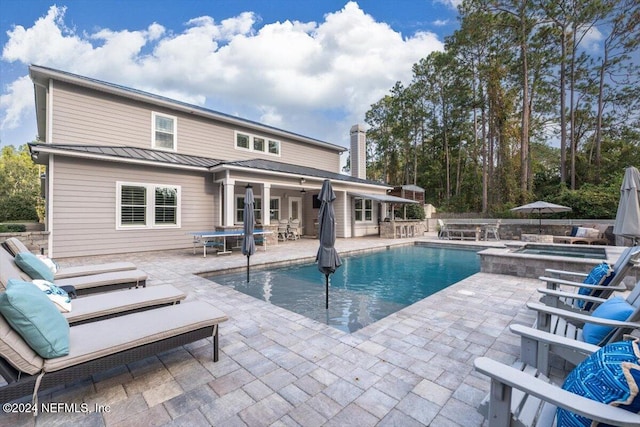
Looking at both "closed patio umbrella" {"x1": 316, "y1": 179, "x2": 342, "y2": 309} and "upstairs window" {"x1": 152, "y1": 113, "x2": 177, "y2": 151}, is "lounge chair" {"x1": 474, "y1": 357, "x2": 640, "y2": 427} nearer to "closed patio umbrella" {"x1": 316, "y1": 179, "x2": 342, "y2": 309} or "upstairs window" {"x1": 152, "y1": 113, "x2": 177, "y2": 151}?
"closed patio umbrella" {"x1": 316, "y1": 179, "x2": 342, "y2": 309}

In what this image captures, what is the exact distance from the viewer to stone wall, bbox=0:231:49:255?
291 inches

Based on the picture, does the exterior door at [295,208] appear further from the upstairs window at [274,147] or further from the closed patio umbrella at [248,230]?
the closed patio umbrella at [248,230]

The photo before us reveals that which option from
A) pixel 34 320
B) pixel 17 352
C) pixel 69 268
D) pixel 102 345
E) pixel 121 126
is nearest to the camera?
pixel 17 352

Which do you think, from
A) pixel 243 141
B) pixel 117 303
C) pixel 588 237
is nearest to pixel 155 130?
pixel 243 141

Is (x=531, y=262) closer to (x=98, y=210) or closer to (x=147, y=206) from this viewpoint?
(x=147, y=206)

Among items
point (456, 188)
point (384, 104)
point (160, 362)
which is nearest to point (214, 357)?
point (160, 362)

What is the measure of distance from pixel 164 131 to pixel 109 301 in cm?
992

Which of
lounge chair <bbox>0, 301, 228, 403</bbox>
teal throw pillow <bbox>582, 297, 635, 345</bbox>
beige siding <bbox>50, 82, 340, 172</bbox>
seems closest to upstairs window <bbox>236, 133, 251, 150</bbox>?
beige siding <bbox>50, 82, 340, 172</bbox>

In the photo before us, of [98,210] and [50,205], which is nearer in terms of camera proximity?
[50,205]

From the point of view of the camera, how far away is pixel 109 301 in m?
3.01

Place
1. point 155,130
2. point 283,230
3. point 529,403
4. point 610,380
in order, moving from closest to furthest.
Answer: point 610,380, point 529,403, point 155,130, point 283,230

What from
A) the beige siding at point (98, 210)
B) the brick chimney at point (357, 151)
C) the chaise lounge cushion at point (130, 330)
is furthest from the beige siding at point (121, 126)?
the chaise lounge cushion at point (130, 330)

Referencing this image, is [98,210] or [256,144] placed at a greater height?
[256,144]

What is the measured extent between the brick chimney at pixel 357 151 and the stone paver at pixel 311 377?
1419cm
